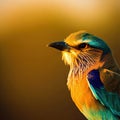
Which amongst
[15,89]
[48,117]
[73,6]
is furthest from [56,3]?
[48,117]

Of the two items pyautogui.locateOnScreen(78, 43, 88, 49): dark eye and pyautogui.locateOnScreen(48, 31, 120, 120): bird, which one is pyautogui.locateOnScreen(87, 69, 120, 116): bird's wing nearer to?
pyautogui.locateOnScreen(48, 31, 120, 120): bird

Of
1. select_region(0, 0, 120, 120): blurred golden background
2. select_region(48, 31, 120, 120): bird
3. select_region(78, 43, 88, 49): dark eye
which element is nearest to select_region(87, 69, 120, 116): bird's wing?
select_region(48, 31, 120, 120): bird

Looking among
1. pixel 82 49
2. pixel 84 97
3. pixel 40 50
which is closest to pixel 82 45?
pixel 82 49

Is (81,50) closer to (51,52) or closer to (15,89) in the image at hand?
(51,52)

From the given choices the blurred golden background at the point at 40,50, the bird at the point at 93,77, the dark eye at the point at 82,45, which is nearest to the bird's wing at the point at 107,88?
the bird at the point at 93,77

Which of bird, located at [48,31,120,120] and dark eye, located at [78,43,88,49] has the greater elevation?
dark eye, located at [78,43,88,49]

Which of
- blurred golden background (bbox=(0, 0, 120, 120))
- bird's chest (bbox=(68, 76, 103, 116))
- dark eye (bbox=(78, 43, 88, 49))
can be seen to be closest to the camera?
bird's chest (bbox=(68, 76, 103, 116))

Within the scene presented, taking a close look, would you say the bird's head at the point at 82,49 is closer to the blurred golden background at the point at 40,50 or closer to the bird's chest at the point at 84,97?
the bird's chest at the point at 84,97

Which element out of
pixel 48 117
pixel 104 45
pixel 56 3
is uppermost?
pixel 56 3
